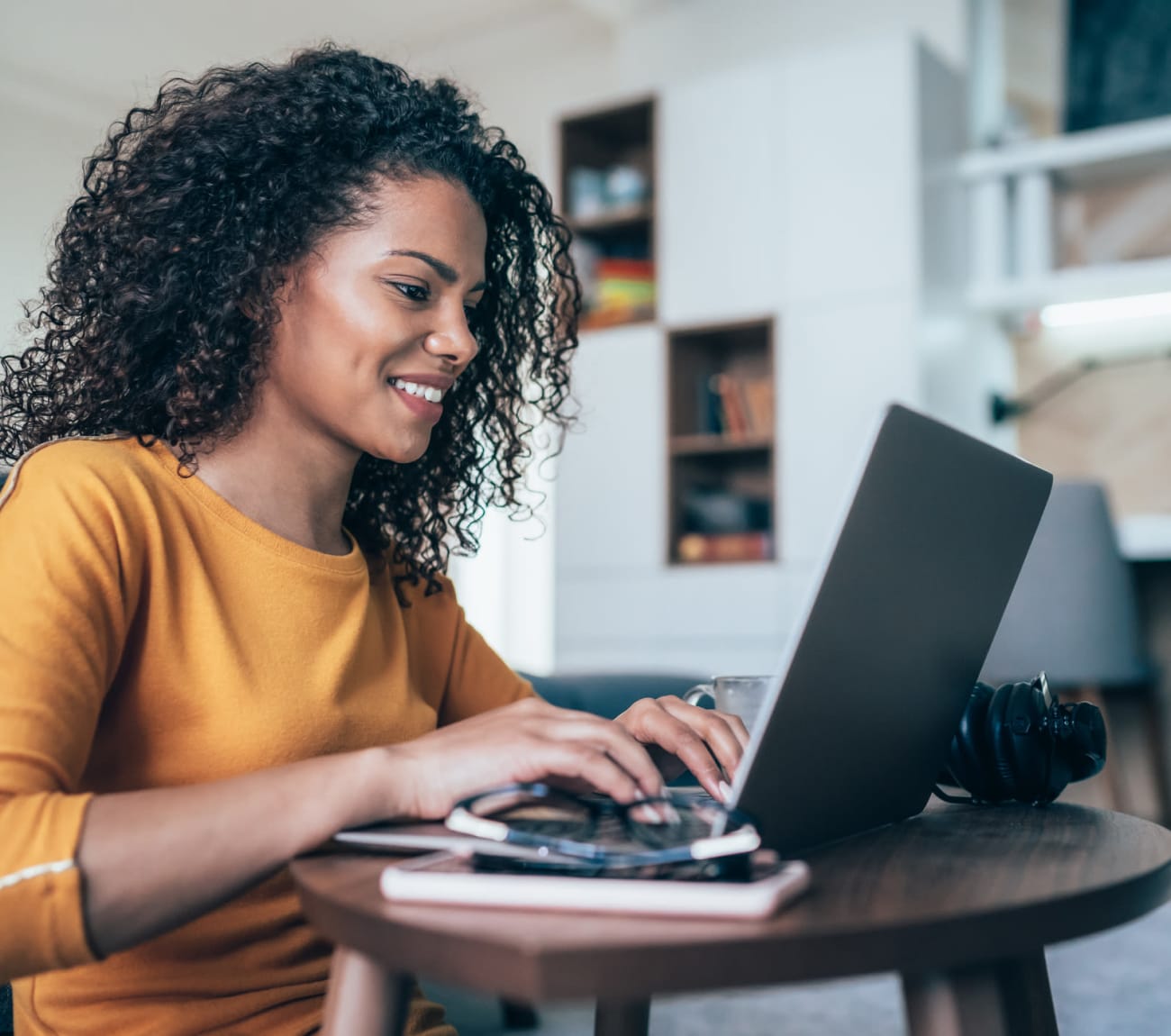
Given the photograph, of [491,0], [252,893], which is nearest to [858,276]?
[491,0]

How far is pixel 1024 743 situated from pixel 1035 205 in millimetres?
3644

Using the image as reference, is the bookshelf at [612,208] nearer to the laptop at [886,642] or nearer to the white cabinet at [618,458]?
the white cabinet at [618,458]

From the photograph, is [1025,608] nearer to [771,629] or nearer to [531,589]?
[771,629]

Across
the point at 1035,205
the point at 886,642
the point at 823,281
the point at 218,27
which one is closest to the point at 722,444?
the point at 823,281

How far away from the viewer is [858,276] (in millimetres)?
3871

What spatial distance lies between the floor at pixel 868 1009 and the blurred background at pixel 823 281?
1641 millimetres

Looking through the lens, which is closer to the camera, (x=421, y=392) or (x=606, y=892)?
(x=606, y=892)

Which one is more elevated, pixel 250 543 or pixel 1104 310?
pixel 1104 310

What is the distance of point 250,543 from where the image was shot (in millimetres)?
909

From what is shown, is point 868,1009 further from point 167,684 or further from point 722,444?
point 722,444

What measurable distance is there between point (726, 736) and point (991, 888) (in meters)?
0.31

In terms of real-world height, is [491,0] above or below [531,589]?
above

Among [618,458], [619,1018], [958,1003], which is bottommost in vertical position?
[619,1018]

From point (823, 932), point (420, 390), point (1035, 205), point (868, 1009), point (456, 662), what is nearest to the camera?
point (823, 932)
